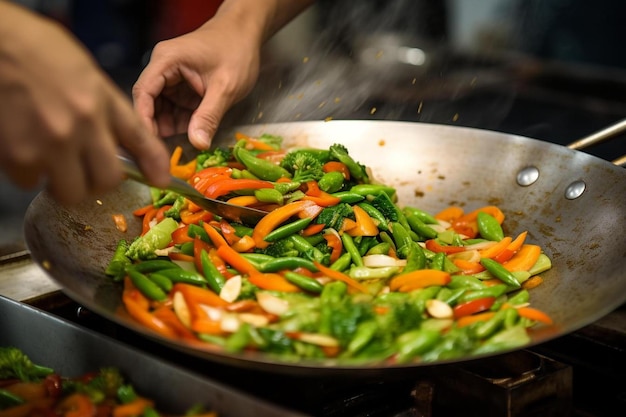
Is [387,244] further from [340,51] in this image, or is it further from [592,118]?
[340,51]

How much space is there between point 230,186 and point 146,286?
0.47 meters

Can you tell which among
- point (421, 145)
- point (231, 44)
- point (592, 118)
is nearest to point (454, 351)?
point (421, 145)

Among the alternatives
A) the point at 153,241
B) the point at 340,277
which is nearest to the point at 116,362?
the point at 153,241

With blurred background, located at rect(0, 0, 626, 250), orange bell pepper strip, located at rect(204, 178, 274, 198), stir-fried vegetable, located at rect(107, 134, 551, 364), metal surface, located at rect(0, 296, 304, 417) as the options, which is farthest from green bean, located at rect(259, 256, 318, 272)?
blurred background, located at rect(0, 0, 626, 250)

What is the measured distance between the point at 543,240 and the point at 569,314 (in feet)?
1.61

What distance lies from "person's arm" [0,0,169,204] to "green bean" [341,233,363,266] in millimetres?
922

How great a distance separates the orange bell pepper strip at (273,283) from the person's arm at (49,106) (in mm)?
669

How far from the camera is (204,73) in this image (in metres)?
2.46

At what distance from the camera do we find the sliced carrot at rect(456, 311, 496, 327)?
170cm

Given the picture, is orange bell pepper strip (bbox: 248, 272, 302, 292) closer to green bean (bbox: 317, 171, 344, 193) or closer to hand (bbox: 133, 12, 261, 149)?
green bean (bbox: 317, 171, 344, 193)

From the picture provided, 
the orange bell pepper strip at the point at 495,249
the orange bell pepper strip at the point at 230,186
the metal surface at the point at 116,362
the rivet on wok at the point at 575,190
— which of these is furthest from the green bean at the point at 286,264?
the rivet on wok at the point at 575,190

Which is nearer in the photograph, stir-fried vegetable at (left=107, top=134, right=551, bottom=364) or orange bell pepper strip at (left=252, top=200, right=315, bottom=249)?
stir-fried vegetable at (left=107, top=134, right=551, bottom=364)

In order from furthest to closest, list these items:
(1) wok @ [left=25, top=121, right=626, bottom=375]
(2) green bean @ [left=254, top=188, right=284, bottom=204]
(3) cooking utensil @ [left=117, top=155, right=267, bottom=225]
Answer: (2) green bean @ [left=254, top=188, right=284, bottom=204], (3) cooking utensil @ [left=117, top=155, right=267, bottom=225], (1) wok @ [left=25, top=121, right=626, bottom=375]

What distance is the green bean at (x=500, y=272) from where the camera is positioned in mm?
1930
